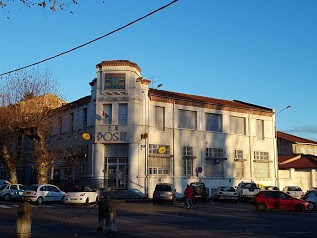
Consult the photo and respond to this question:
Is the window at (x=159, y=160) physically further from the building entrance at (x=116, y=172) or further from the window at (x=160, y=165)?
the building entrance at (x=116, y=172)

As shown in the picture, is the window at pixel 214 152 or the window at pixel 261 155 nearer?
the window at pixel 214 152

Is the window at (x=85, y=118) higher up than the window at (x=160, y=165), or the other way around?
the window at (x=85, y=118)

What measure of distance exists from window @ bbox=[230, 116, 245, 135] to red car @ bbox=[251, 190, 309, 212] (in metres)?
17.8

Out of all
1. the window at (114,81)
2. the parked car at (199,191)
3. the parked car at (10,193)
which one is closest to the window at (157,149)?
the parked car at (199,191)

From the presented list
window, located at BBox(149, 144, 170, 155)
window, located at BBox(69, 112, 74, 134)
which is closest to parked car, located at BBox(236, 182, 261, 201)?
window, located at BBox(149, 144, 170, 155)

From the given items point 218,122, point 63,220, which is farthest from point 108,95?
point 63,220

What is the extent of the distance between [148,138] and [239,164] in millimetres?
11763

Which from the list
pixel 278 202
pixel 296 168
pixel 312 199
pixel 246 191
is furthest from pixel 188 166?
pixel 296 168

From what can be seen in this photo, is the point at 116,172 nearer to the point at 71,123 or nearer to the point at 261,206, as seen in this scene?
the point at 71,123

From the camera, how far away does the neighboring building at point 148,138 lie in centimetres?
3709

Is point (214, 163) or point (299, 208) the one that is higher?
point (214, 163)

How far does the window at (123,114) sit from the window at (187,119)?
19.3 feet

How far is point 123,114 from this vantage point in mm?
37469

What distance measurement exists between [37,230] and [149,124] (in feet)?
79.9
